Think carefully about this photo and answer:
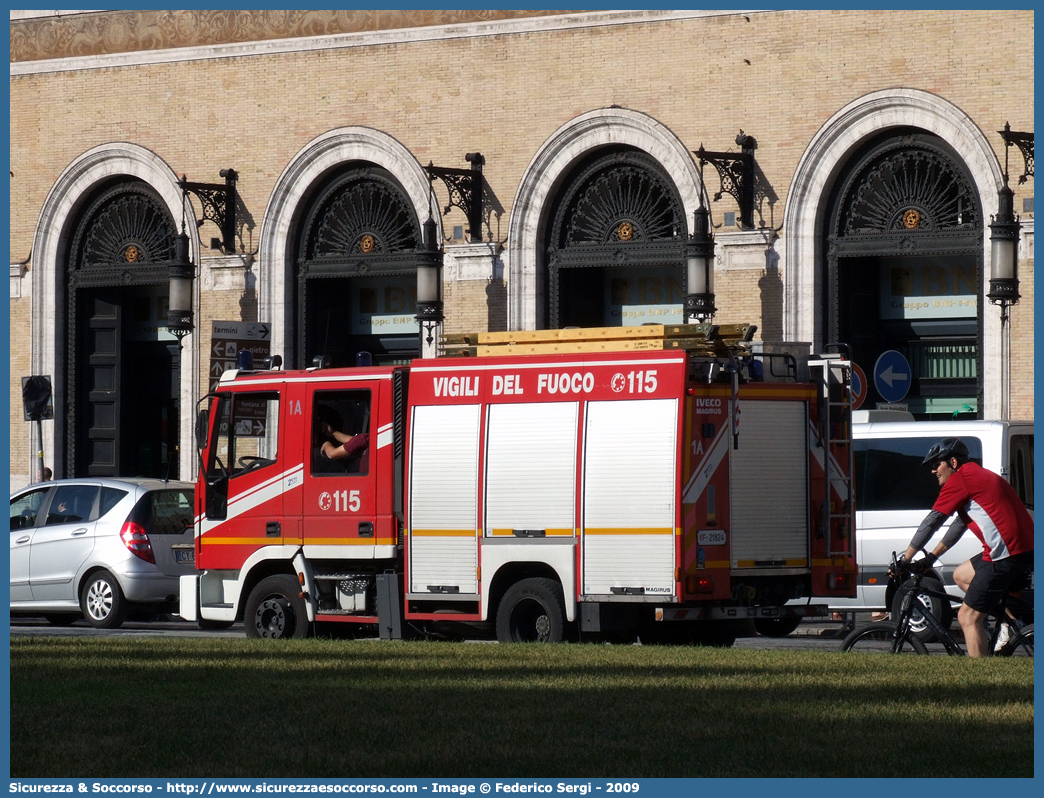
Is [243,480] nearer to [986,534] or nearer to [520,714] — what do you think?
[986,534]

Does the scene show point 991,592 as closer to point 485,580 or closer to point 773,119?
point 485,580

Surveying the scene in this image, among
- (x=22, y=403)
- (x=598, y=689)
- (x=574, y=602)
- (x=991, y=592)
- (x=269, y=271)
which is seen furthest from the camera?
(x=22, y=403)

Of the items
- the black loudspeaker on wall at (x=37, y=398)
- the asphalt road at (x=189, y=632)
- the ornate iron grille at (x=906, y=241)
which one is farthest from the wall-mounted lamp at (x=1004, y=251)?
the black loudspeaker on wall at (x=37, y=398)

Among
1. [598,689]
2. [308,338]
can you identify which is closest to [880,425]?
[598,689]

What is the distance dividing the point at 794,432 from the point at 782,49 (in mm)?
11406

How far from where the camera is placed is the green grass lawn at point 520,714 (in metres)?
7.93

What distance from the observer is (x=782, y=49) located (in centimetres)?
2447

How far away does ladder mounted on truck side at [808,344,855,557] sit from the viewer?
568 inches

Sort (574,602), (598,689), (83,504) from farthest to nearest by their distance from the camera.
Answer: (83,504) → (574,602) → (598,689)

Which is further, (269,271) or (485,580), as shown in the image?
(269,271)

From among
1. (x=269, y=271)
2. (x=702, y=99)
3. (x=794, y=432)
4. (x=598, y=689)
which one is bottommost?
(x=598, y=689)

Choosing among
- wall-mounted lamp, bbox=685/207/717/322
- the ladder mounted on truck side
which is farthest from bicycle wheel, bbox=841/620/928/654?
wall-mounted lamp, bbox=685/207/717/322

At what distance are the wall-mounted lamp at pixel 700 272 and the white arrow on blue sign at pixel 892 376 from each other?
7.55 ft

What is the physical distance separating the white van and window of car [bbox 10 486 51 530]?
8.25 m
